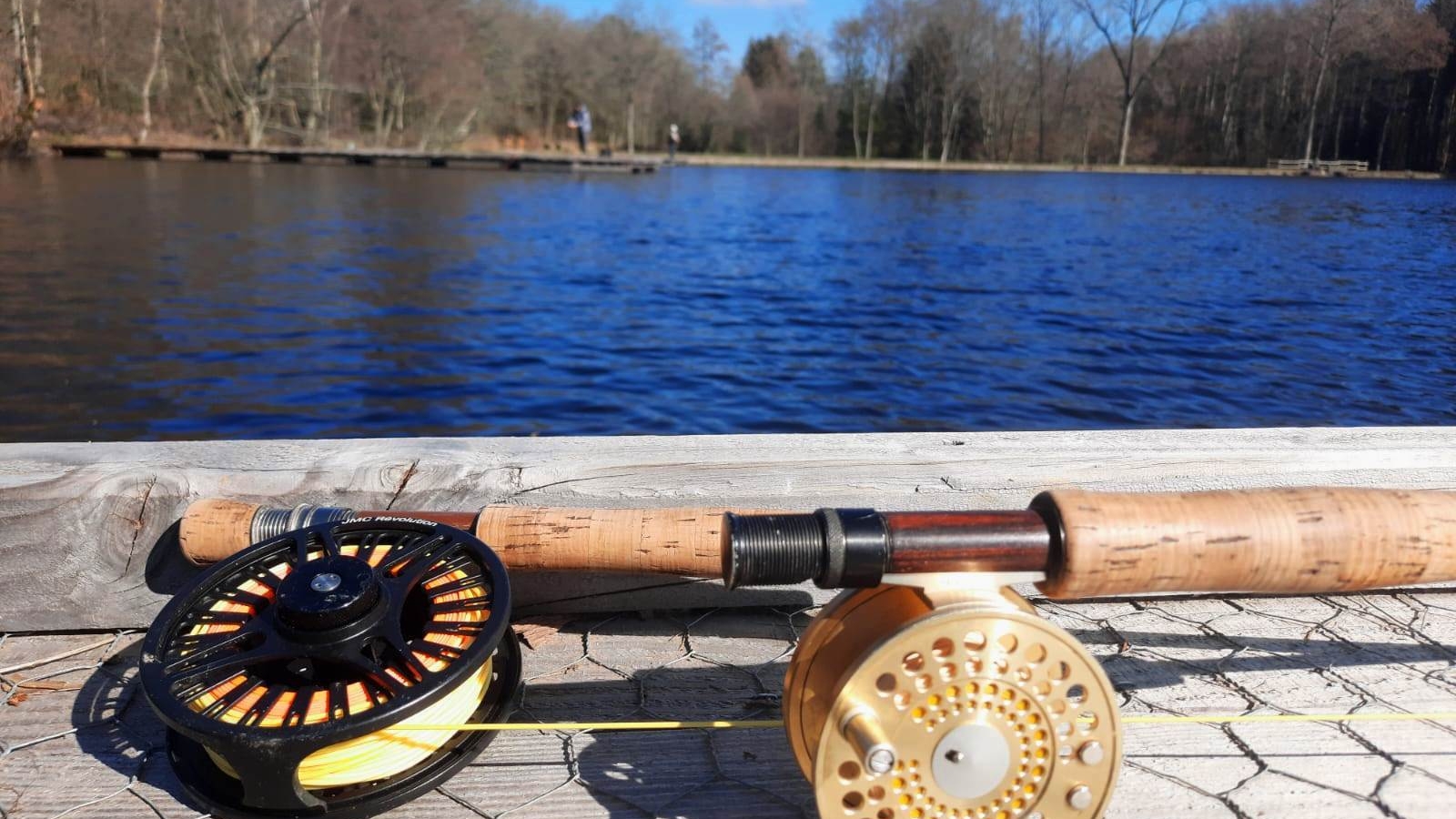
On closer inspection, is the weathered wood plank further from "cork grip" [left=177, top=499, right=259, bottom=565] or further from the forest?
the forest

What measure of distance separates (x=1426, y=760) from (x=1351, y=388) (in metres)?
8.25

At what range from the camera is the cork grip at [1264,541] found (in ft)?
5.01

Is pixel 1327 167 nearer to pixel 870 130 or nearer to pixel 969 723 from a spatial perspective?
pixel 870 130

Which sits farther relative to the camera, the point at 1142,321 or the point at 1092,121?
the point at 1092,121

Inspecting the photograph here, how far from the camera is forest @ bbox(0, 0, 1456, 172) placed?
38.6 metres

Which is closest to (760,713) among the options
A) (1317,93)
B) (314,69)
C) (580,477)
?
(580,477)

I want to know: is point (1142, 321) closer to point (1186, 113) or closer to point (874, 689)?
point (874, 689)

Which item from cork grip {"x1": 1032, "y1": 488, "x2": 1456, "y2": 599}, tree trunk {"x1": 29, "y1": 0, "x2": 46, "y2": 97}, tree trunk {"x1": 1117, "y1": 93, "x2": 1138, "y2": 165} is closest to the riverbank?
tree trunk {"x1": 1117, "y1": 93, "x2": 1138, "y2": 165}

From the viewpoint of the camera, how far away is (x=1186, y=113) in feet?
215

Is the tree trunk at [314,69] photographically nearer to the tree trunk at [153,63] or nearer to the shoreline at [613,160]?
the shoreline at [613,160]

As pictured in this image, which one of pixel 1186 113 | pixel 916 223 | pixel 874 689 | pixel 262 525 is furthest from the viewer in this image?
pixel 1186 113

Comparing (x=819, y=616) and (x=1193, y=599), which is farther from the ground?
(x=819, y=616)

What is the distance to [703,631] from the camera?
2.38m

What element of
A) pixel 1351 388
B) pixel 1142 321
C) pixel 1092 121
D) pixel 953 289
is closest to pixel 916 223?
pixel 953 289
